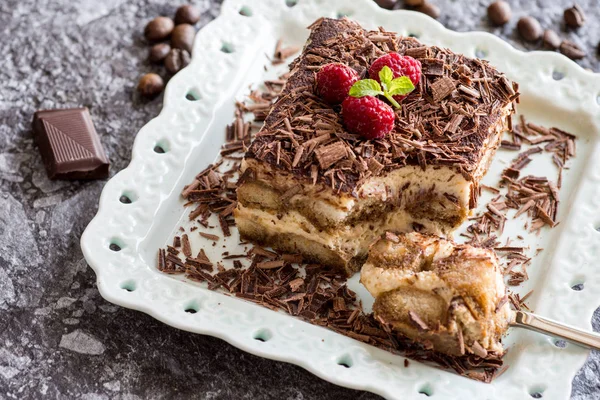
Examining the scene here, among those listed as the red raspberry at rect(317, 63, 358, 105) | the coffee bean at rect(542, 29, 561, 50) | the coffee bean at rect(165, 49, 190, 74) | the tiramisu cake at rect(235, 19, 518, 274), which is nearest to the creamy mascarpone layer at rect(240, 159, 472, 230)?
the tiramisu cake at rect(235, 19, 518, 274)

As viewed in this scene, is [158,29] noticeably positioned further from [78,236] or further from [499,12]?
[499,12]

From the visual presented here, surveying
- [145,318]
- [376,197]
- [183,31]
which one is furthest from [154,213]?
[183,31]

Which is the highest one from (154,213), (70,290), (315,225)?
(315,225)

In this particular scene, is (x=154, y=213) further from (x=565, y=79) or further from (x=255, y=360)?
(x=565, y=79)

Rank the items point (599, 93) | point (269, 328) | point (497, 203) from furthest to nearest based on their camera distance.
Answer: point (599, 93) → point (497, 203) → point (269, 328)

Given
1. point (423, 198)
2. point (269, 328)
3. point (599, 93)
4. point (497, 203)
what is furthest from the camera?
point (599, 93)

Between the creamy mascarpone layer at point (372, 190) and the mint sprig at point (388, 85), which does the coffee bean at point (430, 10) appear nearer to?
the mint sprig at point (388, 85)

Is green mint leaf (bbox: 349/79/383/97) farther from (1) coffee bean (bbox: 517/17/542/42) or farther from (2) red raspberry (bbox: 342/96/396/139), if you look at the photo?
(1) coffee bean (bbox: 517/17/542/42)

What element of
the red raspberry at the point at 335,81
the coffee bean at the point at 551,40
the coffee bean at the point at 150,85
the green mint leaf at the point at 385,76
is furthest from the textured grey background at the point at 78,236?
the green mint leaf at the point at 385,76
